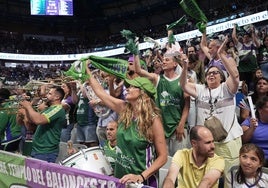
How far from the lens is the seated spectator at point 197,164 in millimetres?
2596

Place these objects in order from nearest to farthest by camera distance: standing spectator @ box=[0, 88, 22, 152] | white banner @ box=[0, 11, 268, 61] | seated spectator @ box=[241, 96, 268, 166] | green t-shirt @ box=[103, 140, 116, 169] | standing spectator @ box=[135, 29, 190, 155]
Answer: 1. seated spectator @ box=[241, 96, 268, 166]
2. green t-shirt @ box=[103, 140, 116, 169]
3. standing spectator @ box=[135, 29, 190, 155]
4. standing spectator @ box=[0, 88, 22, 152]
5. white banner @ box=[0, 11, 268, 61]

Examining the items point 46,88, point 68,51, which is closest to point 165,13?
point 68,51

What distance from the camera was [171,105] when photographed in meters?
3.77

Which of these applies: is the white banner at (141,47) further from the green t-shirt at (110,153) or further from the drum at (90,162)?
the drum at (90,162)

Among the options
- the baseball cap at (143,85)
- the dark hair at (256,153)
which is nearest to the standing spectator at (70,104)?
the baseball cap at (143,85)

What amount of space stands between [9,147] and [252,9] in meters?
13.5

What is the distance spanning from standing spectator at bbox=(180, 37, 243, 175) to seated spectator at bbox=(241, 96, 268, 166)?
0.08 metres

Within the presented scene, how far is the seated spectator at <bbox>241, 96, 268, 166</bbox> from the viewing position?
10.6ft

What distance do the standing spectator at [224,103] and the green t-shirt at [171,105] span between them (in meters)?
0.24

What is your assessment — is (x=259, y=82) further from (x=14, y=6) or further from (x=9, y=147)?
(x=14, y=6)

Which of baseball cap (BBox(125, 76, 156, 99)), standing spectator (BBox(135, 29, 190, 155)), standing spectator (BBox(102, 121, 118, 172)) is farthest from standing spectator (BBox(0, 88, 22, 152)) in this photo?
baseball cap (BBox(125, 76, 156, 99))

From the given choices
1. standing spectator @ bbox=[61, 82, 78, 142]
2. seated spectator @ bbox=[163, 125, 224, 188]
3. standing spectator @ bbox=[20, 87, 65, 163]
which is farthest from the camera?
standing spectator @ bbox=[61, 82, 78, 142]

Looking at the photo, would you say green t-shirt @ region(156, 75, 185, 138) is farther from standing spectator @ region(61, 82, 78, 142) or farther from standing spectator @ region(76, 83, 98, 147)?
standing spectator @ region(61, 82, 78, 142)

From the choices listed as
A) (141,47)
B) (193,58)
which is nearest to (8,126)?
(193,58)
